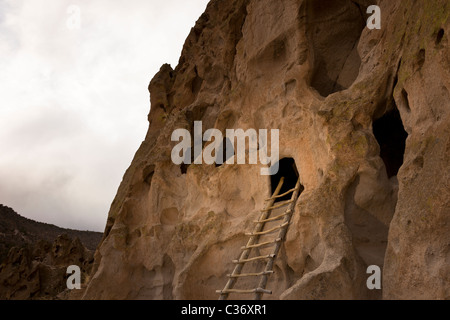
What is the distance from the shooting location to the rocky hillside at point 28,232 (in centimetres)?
2709

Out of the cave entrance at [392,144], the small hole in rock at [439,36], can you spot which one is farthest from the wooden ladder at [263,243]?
the small hole in rock at [439,36]

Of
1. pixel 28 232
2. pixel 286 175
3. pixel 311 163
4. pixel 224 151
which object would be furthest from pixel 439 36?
pixel 28 232

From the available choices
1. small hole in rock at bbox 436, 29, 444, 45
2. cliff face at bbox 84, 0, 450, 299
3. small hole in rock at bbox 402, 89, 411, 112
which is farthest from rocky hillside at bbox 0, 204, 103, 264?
small hole in rock at bbox 436, 29, 444, 45

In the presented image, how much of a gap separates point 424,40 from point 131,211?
6729 millimetres

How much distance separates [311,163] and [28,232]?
27085 millimetres

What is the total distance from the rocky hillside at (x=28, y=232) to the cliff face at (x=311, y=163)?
18.9 meters

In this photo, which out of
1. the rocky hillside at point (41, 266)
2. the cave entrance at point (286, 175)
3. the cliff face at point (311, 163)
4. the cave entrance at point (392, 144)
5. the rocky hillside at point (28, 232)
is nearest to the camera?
the cliff face at point (311, 163)

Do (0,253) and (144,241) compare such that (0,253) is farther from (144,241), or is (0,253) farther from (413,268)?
(413,268)

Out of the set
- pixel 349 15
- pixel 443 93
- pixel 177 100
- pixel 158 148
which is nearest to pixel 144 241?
pixel 158 148

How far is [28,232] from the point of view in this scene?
28.9 metres

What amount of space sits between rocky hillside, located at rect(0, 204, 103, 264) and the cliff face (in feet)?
62.0

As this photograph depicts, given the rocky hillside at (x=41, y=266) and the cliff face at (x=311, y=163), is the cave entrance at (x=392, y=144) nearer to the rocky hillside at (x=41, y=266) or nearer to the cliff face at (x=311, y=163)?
the cliff face at (x=311, y=163)

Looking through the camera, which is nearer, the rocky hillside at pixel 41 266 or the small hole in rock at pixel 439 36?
the small hole in rock at pixel 439 36

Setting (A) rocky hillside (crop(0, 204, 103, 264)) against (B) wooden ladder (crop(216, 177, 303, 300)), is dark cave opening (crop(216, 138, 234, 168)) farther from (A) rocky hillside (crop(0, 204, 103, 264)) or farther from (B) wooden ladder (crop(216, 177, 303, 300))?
(A) rocky hillside (crop(0, 204, 103, 264))
